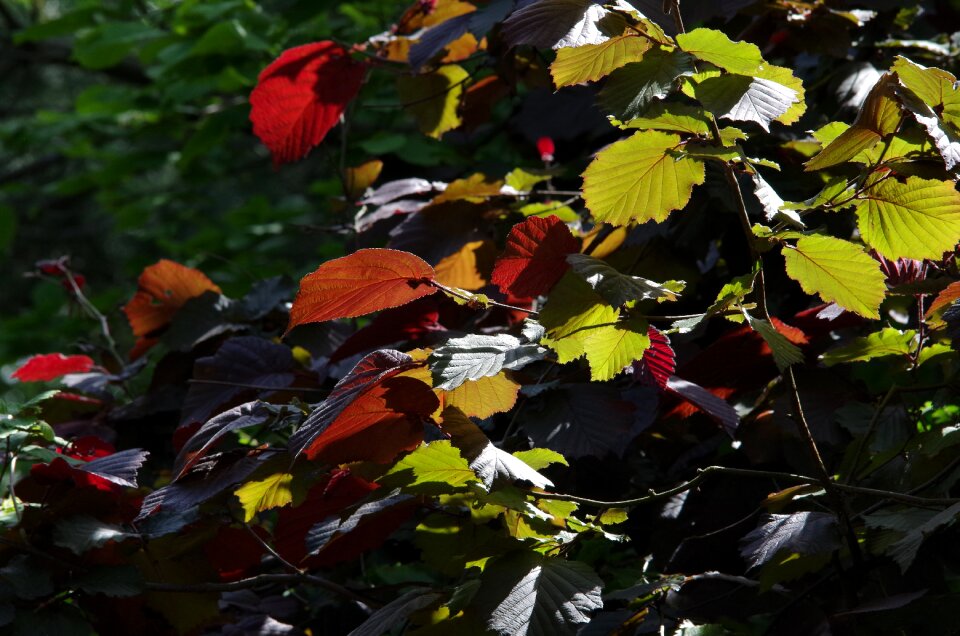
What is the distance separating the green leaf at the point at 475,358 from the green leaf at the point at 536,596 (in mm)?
173

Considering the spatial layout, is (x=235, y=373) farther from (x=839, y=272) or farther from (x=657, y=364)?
(x=839, y=272)

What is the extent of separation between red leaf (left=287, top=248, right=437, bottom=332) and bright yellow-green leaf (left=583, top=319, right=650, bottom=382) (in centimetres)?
17

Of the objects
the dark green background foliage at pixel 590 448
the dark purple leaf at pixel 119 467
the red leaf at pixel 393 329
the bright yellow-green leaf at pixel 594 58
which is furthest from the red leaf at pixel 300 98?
the bright yellow-green leaf at pixel 594 58

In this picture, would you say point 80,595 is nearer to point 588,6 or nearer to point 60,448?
point 60,448

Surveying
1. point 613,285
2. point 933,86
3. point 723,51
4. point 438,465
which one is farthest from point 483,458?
point 933,86

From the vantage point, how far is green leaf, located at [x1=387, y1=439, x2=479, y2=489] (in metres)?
0.83

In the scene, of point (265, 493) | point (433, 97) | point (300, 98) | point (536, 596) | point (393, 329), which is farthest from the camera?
point (433, 97)

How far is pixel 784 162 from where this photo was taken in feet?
4.25

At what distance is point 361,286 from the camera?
0.88 meters

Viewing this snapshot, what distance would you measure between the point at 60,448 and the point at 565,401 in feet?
2.32

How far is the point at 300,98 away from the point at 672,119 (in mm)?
800

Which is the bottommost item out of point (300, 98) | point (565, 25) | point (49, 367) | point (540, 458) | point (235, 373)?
point (49, 367)

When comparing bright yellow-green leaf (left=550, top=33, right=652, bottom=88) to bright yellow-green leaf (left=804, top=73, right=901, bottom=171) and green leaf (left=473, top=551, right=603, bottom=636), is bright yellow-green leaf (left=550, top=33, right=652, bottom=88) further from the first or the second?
green leaf (left=473, top=551, right=603, bottom=636)

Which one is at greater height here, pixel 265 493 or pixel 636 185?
pixel 636 185
